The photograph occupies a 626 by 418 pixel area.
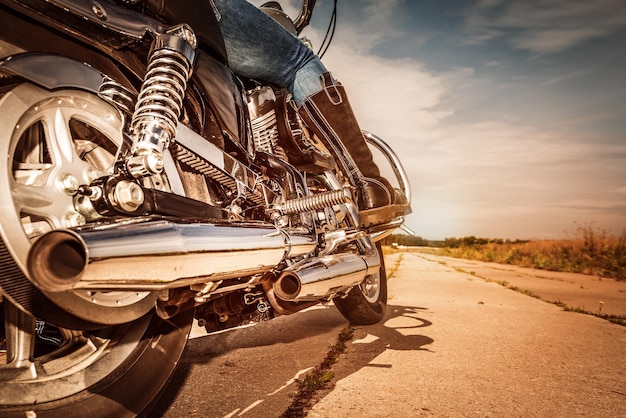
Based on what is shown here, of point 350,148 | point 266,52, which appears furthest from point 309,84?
point 350,148

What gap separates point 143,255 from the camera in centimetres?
71

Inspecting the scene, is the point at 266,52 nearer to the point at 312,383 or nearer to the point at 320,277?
the point at 320,277

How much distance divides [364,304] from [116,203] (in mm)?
2089

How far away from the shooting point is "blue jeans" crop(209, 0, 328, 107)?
5.29 feet

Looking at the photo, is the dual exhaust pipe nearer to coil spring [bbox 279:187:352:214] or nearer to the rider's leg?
coil spring [bbox 279:187:352:214]

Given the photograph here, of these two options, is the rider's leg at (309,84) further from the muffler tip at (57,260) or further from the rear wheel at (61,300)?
the muffler tip at (57,260)

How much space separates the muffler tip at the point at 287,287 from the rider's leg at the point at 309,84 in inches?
39.6

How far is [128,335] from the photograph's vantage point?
113 cm

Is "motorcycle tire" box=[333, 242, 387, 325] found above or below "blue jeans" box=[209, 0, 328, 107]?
below

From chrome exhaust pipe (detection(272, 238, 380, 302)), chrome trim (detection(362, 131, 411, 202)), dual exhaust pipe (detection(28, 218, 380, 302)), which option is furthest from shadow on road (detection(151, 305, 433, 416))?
chrome trim (detection(362, 131, 411, 202))

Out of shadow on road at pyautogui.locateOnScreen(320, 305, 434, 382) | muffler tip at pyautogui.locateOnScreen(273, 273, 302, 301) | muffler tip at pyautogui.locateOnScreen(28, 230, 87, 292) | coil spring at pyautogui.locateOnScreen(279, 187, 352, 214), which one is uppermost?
coil spring at pyautogui.locateOnScreen(279, 187, 352, 214)

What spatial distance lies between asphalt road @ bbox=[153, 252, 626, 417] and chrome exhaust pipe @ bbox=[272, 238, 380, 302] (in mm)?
397

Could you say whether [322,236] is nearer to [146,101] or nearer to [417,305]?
[146,101]

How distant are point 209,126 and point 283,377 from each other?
1112 mm
